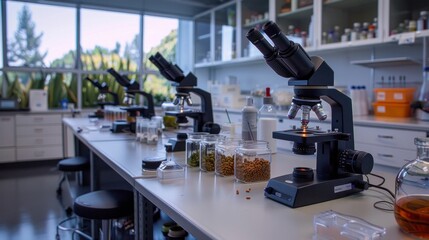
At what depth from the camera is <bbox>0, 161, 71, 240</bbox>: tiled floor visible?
8.54 ft

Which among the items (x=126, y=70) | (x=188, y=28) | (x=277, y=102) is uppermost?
(x=188, y=28)

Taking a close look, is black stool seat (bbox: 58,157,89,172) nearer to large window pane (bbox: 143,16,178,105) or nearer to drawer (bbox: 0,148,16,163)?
drawer (bbox: 0,148,16,163)

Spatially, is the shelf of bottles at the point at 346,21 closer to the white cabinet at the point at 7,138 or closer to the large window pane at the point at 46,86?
the large window pane at the point at 46,86

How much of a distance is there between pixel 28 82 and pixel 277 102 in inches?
146

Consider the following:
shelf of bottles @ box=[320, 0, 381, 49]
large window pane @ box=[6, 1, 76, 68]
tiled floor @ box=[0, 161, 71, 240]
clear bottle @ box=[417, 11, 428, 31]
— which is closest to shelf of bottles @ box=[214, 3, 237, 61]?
shelf of bottles @ box=[320, 0, 381, 49]

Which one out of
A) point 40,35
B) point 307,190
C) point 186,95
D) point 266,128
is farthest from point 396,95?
point 40,35

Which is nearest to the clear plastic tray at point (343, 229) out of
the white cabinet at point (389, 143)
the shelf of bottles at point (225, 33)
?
the white cabinet at point (389, 143)

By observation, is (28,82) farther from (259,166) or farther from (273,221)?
(273,221)

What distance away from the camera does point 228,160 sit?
1329 millimetres

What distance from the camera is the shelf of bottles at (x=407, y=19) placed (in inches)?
111

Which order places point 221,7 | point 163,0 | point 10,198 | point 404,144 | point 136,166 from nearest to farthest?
point 136,166 < point 404,144 < point 10,198 < point 221,7 < point 163,0

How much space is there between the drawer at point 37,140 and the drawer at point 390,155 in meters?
4.12

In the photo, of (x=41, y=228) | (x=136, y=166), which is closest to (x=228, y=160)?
A: (x=136, y=166)

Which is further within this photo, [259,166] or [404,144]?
[404,144]
